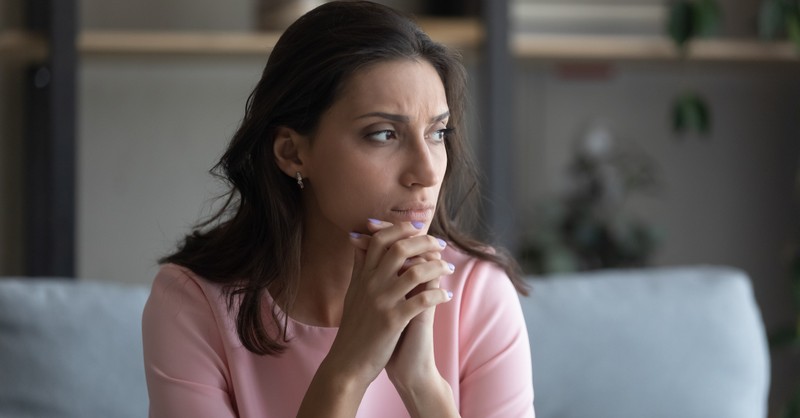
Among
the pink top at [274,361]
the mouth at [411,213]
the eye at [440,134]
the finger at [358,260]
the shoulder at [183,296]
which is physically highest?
the eye at [440,134]

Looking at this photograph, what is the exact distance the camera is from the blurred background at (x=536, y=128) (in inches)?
98.7

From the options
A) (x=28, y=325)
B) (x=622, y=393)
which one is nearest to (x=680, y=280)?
(x=622, y=393)

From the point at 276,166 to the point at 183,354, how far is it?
11.0 inches

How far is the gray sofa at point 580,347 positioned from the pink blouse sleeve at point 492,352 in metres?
0.39

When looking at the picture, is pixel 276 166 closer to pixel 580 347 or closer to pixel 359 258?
pixel 359 258

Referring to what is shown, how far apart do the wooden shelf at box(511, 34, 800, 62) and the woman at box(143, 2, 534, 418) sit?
47.6 inches

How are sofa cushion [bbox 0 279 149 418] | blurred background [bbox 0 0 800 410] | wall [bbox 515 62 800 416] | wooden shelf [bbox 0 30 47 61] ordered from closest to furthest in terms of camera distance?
1. sofa cushion [bbox 0 279 149 418]
2. wooden shelf [bbox 0 30 47 61]
3. blurred background [bbox 0 0 800 410]
4. wall [bbox 515 62 800 416]

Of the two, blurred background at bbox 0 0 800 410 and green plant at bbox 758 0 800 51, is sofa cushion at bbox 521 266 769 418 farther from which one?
green plant at bbox 758 0 800 51

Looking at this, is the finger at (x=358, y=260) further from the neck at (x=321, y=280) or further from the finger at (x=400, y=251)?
the neck at (x=321, y=280)

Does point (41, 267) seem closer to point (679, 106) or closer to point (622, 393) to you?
point (622, 393)

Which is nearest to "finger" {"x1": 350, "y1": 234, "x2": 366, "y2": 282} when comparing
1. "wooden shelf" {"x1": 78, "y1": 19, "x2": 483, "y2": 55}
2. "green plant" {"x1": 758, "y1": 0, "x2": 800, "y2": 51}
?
"wooden shelf" {"x1": 78, "y1": 19, "x2": 483, "y2": 55}

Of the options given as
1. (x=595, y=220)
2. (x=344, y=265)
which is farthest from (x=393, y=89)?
(x=595, y=220)

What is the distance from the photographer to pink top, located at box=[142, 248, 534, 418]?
4.46 feet

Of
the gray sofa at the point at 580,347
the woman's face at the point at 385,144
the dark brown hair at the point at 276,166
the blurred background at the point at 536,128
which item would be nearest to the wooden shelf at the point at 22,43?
the blurred background at the point at 536,128
